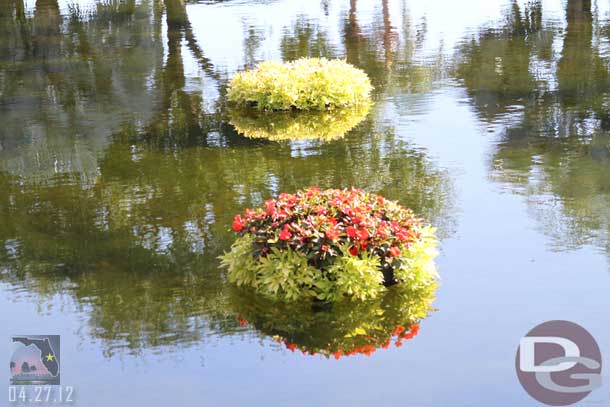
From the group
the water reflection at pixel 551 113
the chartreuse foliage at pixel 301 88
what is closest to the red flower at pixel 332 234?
the water reflection at pixel 551 113

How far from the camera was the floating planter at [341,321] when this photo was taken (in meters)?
8.05

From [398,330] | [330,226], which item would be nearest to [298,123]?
[330,226]

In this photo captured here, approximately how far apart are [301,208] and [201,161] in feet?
14.5

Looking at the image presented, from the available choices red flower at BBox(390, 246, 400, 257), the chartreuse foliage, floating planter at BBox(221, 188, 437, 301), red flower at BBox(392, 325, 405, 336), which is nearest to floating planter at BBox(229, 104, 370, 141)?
the chartreuse foliage

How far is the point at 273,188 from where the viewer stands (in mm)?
11875

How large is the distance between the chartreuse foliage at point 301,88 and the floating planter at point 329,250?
6.20 metres

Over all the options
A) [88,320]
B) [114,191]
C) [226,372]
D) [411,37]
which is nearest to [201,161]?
[114,191]

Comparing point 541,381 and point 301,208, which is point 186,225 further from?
point 541,381

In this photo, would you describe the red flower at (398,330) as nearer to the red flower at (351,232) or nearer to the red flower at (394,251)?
the red flower at (394,251)

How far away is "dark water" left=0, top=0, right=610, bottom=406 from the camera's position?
771cm

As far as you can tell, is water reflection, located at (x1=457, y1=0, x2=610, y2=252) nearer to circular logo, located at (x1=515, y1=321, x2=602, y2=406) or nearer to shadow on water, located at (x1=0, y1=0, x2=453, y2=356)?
shadow on water, located at (x1=0, y1=0, x2=453, y2=356)

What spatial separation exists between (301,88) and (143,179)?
12.2ft

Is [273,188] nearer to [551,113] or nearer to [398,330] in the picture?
[398,330]

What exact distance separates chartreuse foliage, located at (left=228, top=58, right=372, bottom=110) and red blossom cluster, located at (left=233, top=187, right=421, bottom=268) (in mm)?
6111
